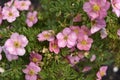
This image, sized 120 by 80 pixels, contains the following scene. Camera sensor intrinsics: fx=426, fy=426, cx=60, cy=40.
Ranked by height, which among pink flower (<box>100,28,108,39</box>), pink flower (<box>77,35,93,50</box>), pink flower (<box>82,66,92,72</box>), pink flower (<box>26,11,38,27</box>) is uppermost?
pink flower (<box>26,11,38,27</box>)

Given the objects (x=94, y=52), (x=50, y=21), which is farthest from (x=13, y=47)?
(x=94, y=52)

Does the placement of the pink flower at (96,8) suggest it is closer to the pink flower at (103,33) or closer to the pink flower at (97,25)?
the pink flower at (97,25)

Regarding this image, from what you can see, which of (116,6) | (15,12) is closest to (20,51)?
(15,12)

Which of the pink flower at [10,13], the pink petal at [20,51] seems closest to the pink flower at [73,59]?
the pink petal at [20,51]

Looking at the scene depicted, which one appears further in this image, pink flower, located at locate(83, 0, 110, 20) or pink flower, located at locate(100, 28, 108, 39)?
pink flower, located at locate(100, 28, 108, 39)

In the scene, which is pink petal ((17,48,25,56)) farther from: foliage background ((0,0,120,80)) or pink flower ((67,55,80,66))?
pink flower ((67,55,80,66))

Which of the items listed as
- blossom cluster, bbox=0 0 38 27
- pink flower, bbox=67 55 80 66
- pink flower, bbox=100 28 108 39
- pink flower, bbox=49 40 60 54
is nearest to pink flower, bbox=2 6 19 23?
blossom cluster, bbox=0 0 38 27
